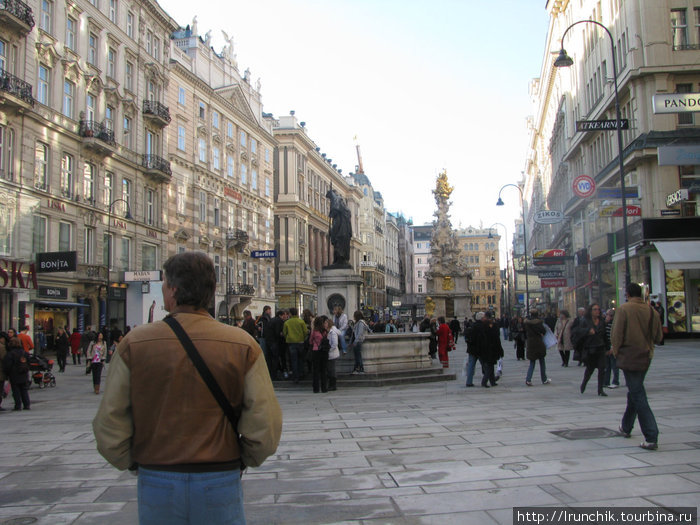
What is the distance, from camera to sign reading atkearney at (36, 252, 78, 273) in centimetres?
2831

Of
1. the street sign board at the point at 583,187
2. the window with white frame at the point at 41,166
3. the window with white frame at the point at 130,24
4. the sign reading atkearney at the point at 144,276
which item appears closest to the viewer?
the street sign board at the point at 583,187

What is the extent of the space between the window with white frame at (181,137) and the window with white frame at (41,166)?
1578cm

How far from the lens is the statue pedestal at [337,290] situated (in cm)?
2545

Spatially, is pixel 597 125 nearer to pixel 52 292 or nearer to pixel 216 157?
pixel 52 292

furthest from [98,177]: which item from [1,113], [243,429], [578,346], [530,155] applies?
[530,155]

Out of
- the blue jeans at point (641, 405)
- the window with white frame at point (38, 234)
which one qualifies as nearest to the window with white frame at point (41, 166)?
the window with white frame at point (38, 234)

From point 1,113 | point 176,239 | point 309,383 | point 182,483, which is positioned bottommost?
point 309,383

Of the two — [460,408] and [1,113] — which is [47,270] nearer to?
[1,113]

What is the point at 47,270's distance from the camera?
28.9 m

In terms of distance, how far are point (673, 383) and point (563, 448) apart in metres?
8.12

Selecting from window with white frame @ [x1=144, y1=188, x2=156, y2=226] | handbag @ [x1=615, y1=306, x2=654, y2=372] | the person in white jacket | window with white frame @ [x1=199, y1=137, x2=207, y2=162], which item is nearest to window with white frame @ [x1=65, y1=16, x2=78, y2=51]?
window with white frame @ [x1=144, y1=188, x2=156, y2=226]

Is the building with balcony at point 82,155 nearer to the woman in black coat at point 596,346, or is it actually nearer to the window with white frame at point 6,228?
the window with white frame at point 6,228

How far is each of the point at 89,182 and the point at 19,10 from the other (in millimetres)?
9597

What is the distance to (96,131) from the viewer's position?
35562 millimetres
